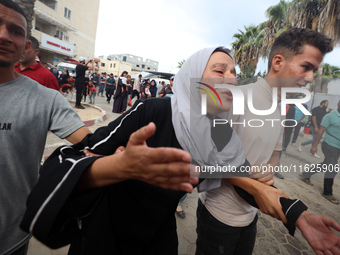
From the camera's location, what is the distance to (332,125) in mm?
2998

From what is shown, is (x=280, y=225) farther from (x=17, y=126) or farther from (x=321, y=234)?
(x=17, y=126)

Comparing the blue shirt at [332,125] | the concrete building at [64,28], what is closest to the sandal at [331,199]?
the blue shirt at [332,125]

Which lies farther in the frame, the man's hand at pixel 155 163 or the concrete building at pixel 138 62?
the concrete building at pixel 138 62

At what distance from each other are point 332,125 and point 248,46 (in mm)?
17641

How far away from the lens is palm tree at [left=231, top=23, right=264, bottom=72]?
17.2 m

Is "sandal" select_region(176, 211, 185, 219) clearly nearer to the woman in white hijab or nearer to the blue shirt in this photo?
the woman in white hijab

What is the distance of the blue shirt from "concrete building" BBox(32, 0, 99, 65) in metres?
28.7

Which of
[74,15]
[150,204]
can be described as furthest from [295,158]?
[74,15]

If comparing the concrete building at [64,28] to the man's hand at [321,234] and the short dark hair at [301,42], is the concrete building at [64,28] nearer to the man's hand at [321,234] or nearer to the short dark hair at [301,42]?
the short dark hair at [301,42]

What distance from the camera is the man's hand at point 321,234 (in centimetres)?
77

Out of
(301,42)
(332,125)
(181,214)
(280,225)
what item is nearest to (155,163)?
(301,42)

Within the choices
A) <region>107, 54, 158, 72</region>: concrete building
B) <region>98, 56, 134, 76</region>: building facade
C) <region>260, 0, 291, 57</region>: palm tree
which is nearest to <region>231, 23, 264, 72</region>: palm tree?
<region>260, 0, 291, 57</region>: palm tree

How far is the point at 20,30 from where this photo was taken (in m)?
1.04

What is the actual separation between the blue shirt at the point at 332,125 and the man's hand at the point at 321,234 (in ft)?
6.82
